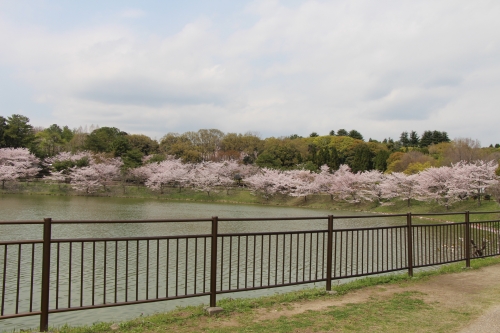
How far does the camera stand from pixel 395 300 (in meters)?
5.94

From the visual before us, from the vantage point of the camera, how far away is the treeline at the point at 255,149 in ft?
169

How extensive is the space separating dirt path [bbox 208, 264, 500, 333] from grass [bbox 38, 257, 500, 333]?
89 mm

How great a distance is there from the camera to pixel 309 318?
198 inches

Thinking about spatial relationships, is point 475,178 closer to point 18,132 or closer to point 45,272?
point 45,272

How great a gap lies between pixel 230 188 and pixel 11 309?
45.2m

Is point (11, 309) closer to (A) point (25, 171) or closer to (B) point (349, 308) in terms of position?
(B) point (349, 308)

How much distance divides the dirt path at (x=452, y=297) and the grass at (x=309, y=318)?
9 centimetres

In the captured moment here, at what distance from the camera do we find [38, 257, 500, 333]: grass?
460cm

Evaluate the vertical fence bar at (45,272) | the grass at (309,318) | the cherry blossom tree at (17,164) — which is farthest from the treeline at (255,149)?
the vertical fence bar at (45,272)

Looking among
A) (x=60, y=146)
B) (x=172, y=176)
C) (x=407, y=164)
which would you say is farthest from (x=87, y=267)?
(x=60, y=146)

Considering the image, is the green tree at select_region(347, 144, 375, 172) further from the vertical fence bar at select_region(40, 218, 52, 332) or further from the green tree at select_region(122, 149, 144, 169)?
the vertical fence bar at select_region(40, 218, 52, 332)

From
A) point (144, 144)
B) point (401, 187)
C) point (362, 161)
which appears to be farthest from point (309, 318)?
point (144, 144)

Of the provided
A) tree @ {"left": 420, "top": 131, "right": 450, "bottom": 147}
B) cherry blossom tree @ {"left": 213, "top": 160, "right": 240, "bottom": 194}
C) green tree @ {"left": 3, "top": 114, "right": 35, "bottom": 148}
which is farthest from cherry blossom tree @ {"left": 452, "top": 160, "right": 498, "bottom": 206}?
green tree @ {"left": 3, "top": 114, "right": 35, "bottom": 148}

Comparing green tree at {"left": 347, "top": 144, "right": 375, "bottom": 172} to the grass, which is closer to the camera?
the grass
